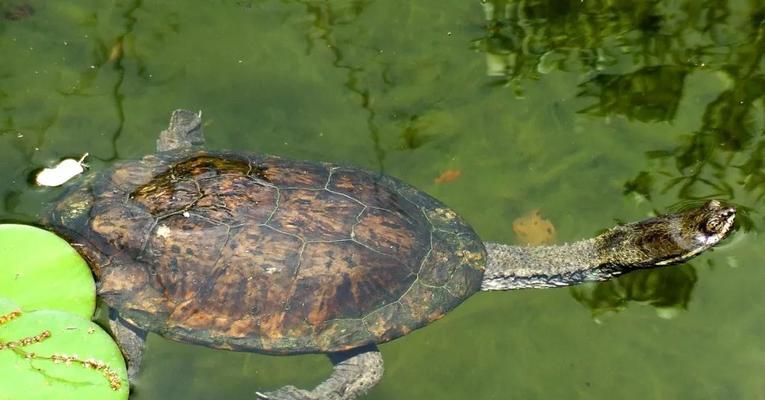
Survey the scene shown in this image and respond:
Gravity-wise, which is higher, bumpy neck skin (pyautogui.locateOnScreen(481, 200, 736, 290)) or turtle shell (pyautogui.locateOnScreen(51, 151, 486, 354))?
turtle shell (pyautogui.locateOnScreen(51, 151, 486, 354))

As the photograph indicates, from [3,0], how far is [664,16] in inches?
169

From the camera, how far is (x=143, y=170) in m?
3.23

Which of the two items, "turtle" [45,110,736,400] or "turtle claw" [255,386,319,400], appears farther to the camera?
"turtle claw" [255,386,319,400]

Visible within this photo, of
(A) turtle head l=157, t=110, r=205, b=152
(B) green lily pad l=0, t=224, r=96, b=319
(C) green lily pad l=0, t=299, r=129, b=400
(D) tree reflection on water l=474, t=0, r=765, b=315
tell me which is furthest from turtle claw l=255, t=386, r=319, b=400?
(D) tree reflection on water l=474, t=0, r=765, b=315

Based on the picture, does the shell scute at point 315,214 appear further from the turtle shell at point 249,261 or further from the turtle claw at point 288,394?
the turtle claw at point 288,394

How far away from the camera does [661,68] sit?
14.5ft

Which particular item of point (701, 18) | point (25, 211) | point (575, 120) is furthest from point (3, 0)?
point (701, 18)

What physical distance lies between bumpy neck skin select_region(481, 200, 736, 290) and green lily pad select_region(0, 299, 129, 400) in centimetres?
181

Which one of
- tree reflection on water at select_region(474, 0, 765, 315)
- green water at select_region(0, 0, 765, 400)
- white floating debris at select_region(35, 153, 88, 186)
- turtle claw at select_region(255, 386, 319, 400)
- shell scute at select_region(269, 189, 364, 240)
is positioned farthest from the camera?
tree reflection on water at select_region(474, 0, 765, 315)

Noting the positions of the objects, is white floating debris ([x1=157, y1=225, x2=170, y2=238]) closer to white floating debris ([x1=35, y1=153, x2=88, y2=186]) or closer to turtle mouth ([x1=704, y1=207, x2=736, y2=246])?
white floating debris ([x1=35, y1=153, x2=88, y2=186])

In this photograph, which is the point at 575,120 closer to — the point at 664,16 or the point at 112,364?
the point at 664,16

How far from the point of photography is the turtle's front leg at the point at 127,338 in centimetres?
316

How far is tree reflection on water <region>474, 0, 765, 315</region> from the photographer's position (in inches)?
156

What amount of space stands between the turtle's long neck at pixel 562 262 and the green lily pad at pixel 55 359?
5.95 feet
